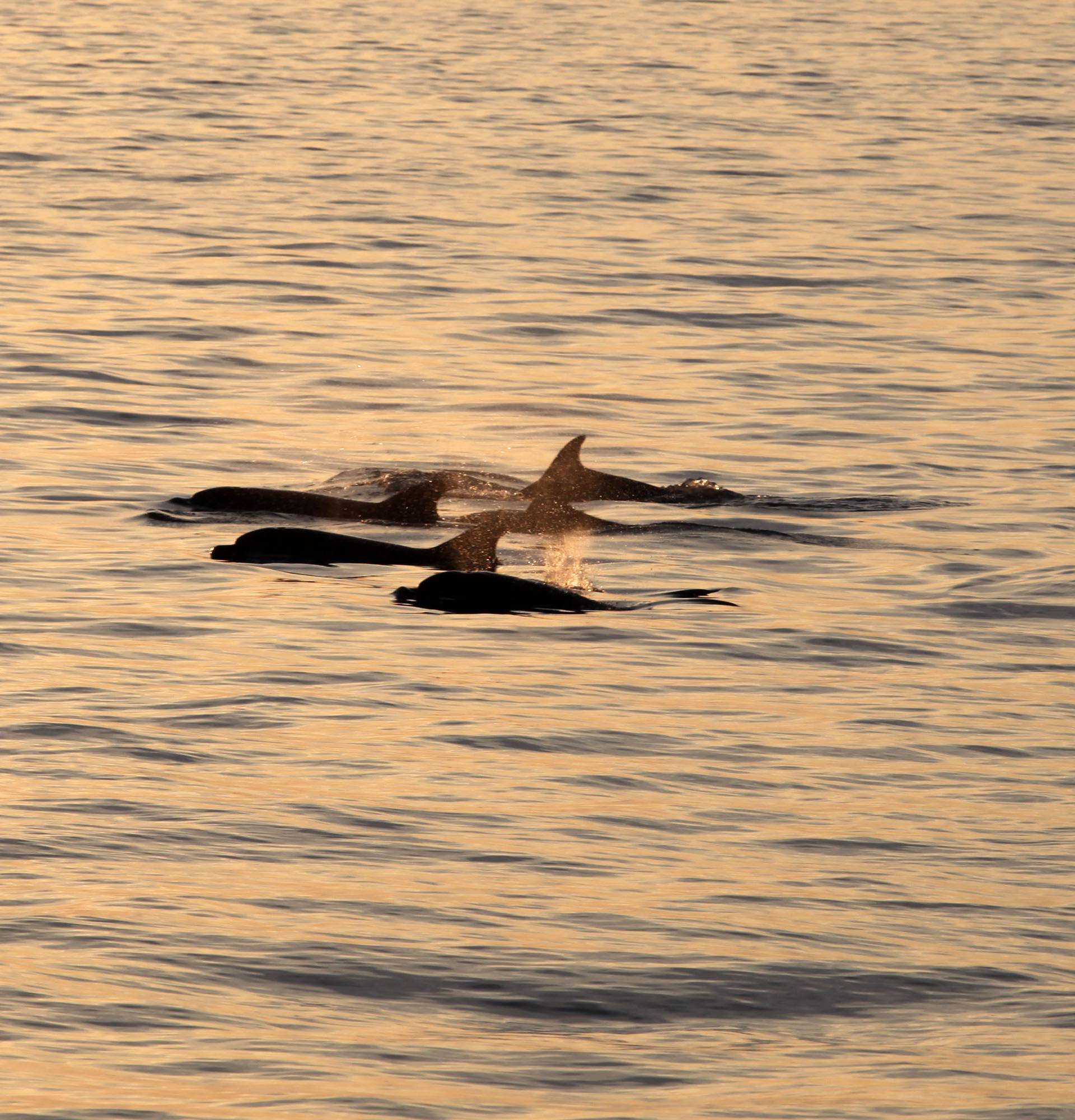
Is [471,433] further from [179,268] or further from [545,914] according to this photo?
[545,914]

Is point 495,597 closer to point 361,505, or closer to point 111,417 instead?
point 361,505

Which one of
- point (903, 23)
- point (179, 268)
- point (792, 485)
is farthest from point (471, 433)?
point (903, 23)

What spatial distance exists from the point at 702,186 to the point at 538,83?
1480 cm

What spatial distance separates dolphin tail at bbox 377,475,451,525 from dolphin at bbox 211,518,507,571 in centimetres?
115

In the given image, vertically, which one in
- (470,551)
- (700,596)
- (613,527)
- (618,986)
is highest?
(618,986)

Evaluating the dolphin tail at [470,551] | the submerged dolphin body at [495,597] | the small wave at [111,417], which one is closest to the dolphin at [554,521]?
the dolphin tail at [470,551]

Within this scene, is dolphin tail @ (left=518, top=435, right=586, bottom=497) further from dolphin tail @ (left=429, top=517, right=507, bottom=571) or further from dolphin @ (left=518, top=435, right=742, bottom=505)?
dolphin tail @ (left=429, top=517, right=507, bottom=571)

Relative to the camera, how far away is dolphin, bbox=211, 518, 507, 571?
56.3ft

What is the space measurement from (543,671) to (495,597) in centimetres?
185

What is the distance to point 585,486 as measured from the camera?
63.3 ft

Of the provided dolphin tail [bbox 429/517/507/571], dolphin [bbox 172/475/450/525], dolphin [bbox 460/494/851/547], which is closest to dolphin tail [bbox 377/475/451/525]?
dolphin [bbox 172/475/450/525]

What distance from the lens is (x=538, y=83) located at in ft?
174

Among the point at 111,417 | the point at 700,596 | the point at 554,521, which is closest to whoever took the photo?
the point at 700,596

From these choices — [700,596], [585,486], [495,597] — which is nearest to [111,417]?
[585,486]
